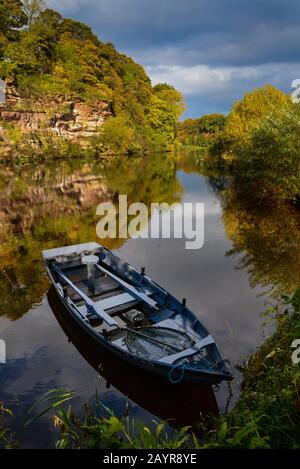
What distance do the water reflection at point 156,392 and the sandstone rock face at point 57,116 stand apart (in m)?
52.3

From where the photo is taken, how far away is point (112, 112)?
7212 centimetres

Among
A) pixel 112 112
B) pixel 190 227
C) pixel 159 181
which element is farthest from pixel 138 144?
pixel 190 227

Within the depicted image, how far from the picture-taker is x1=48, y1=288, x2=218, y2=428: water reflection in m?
7.38

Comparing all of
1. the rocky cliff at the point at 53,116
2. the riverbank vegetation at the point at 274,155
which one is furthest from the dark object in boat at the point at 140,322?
the rocky cliff at the point at 53,116

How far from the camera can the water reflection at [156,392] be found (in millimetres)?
7375

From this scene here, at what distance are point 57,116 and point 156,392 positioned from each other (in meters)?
59.9

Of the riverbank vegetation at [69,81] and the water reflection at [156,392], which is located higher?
the riverbank vegetation at [69,81]

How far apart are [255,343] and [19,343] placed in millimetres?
7012

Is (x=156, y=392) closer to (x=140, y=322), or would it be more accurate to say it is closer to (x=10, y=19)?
(x=140, y=322)

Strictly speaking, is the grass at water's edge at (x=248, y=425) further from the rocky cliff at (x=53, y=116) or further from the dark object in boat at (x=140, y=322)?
the rocky cliff at (x=53, y=116)

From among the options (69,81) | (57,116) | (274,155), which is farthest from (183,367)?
(69,81)

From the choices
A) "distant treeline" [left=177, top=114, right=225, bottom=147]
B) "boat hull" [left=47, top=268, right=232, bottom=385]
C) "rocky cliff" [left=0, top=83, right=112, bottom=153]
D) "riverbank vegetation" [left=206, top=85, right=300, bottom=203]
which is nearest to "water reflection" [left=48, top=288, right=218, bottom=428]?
"boat hull" [left=47, top=268, right=232, bottom=385]

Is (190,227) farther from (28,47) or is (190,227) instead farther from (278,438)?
(28,47)

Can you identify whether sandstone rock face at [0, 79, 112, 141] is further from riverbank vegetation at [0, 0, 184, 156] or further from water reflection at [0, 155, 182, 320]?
water reflection at [0, 155, 182, 320]
